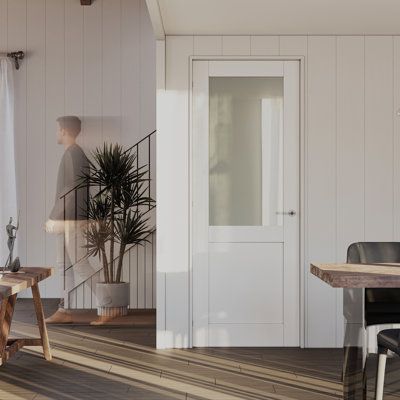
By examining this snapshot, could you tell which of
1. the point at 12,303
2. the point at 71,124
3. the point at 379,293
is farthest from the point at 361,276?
the point at 71,124

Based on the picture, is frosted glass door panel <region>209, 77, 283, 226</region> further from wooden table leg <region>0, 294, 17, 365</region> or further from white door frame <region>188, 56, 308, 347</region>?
wooden table leg <region>0, 294, 17, 365</region>

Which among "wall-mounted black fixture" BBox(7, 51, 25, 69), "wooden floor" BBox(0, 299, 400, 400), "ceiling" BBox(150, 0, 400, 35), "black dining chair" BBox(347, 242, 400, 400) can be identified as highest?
"wall-mounted black fixture" BBox(7, 51, 25, 69)

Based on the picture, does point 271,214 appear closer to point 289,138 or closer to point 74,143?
point 289,138

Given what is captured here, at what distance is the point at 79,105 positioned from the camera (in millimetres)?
8578

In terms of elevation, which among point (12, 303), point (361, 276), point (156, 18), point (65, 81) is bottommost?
point (12, 303)

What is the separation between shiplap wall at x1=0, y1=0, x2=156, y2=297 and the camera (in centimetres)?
855

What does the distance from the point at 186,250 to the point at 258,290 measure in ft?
2.03

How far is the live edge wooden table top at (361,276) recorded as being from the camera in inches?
132

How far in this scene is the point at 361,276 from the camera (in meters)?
3.38

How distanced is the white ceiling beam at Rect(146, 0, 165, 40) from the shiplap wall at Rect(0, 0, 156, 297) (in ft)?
9.76

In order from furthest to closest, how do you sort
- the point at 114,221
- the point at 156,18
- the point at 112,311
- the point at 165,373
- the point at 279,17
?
the point at 114,221
the point at 112,311
the point at 279,17
the point at 156,18
the point at 165,373

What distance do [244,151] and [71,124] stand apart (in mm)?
3365

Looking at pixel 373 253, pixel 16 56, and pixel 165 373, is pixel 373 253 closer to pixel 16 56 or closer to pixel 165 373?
pixel 165 373

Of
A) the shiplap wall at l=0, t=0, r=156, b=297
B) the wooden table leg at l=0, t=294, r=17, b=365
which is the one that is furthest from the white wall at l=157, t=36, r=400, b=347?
the shiplap wall at l=0, t=0, r=156, b=297
